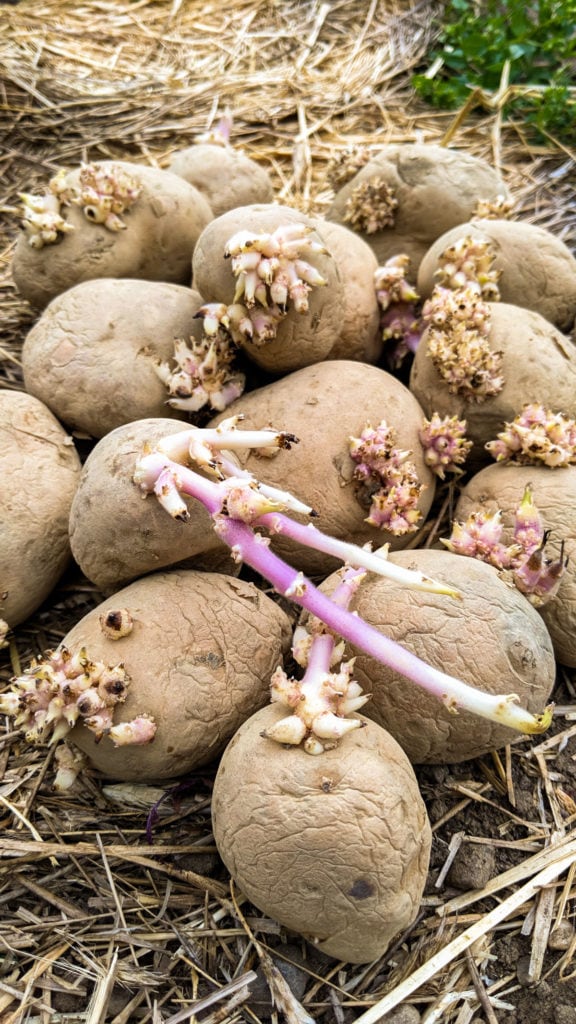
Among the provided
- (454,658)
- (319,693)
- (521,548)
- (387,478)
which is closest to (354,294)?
(387,478)

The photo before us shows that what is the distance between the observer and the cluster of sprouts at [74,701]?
2014mm

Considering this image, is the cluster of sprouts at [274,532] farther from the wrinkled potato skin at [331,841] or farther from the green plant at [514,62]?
the green plant at [514,62]

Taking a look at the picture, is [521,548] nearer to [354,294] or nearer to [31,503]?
[354,294]

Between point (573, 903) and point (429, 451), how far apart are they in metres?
1.47

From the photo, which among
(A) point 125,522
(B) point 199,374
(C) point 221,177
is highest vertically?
(C) point 221,177

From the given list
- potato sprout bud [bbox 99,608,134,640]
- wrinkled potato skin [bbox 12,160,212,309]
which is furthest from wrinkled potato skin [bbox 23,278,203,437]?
potato sprout bud [bbox 99,608,134,640]

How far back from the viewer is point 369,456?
2.56 m

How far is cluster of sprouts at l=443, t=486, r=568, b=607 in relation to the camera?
2.33 meters

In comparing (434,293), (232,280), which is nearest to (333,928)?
(232,280)

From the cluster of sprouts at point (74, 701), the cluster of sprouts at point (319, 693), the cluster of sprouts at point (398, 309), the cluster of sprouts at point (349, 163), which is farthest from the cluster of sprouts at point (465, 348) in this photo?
the cluster of sprouts at point (74, 701)

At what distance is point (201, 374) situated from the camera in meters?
2.72

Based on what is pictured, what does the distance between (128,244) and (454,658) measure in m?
2.13

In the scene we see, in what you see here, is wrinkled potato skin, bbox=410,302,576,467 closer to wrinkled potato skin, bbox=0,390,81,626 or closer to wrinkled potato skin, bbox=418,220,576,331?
wrinkled potato skin, bbox=418,220,576,331

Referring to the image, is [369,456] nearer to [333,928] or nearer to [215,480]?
[215,480]
